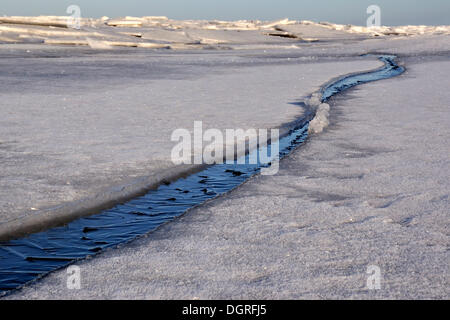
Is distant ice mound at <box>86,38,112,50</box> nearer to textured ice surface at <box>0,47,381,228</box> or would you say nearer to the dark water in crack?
textured ice surface at <box>0,47,381,228</box>

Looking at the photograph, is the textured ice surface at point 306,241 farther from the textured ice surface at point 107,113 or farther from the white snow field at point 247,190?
the textured ice surface at point 107,113

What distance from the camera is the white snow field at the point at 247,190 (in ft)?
8.17

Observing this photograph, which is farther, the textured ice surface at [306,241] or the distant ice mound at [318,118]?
the distant ice mound at [318,118]

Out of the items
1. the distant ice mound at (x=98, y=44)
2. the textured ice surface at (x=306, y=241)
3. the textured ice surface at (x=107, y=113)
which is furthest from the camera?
the distant ice mound at (x=98, y=44)

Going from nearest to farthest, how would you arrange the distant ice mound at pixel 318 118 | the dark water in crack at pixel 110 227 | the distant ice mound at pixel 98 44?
the dark water in crack at pixel 110 227 < the distant ice mound at pixel 318 118 < the distant ice mound at pixel 98 44

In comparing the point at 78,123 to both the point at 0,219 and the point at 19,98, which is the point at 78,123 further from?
the point at 0,219

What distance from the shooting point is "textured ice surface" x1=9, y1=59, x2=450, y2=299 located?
2402mm

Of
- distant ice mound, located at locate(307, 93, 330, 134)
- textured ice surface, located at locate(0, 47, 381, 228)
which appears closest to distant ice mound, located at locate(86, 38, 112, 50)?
textured ice surface, located at locate(0, 47, 381, 228)

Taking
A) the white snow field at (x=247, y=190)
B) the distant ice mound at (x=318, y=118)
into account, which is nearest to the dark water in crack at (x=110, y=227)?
the white snow field at (x=247, y=190)

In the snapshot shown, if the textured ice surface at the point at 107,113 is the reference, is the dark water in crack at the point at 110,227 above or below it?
below

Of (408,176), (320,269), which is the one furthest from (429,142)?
(320,269)

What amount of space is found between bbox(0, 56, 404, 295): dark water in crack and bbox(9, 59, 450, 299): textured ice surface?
197mm

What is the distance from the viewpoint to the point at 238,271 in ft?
8.39

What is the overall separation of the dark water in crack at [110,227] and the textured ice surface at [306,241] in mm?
197
